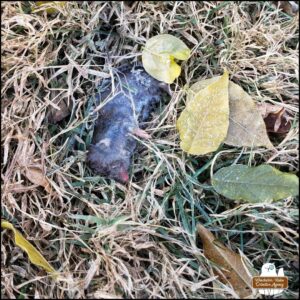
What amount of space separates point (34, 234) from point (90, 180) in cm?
19

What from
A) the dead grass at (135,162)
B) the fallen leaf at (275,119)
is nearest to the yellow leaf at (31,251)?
the dead grass at (135,162)

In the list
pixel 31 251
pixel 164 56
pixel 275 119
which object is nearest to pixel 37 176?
pixel 31 251

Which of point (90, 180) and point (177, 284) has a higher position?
point (90, 180)

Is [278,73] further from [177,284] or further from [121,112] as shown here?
[177,284]

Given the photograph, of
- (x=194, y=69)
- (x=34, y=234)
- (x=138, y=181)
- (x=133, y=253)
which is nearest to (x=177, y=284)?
(x=133, y=253)

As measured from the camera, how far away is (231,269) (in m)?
1.23

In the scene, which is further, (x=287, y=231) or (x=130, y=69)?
(x=130, y=69)

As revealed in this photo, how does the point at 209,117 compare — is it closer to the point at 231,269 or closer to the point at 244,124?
the point at 244,124

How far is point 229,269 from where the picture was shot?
1232 mm

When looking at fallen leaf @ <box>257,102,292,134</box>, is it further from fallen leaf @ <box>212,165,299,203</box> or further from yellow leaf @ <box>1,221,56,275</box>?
yellow leaf @ <box>1,221,56,275</box>

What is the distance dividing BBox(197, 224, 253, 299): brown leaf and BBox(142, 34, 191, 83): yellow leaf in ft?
1.40

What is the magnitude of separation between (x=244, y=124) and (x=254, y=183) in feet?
0.47

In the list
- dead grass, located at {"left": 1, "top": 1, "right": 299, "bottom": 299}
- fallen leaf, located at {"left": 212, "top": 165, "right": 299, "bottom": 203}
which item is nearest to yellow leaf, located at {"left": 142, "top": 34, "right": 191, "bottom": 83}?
dead grass, located at {"left": 1, "top": 1, "right": 299, "bottom": 299}

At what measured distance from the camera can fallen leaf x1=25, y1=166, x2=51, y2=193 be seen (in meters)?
1.29
